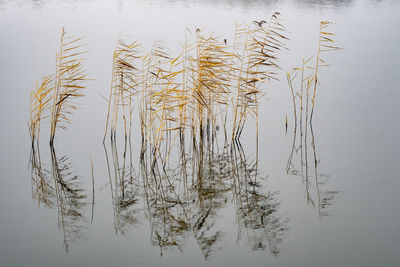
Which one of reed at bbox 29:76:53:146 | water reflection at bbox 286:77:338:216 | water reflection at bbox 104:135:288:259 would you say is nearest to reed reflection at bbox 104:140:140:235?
water reflection at bbox 104:135:288:259

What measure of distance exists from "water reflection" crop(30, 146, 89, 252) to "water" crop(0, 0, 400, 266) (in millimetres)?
37

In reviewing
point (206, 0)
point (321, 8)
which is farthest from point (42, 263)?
point (206, 0)

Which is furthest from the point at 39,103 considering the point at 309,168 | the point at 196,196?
the point at 309,168

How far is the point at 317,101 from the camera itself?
13.0 m

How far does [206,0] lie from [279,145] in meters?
25.6

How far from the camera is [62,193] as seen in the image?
7938mm

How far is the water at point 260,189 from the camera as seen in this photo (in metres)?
6.20

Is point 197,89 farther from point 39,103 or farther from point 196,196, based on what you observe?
point 39,103

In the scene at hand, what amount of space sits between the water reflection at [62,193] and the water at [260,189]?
37 millimetres

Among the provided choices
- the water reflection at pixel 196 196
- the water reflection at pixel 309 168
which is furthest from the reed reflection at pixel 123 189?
the water reflection at pixel 309 168

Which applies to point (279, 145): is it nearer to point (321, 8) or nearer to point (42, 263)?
point (42, 263)

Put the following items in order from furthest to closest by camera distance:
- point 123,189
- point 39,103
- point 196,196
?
point 39,103 < point 123,189 < point 196,196

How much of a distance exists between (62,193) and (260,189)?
2.68 meters

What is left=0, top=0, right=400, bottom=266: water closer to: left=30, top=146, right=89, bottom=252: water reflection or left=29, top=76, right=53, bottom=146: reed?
left=30, top=146, right=89, bottom=252: water reflection
